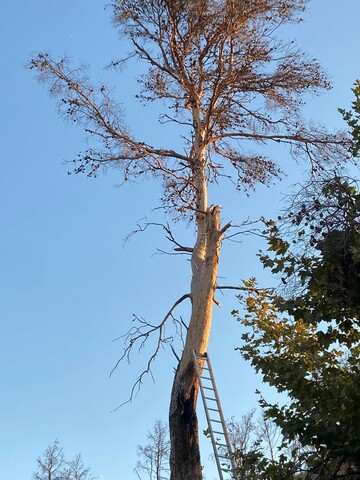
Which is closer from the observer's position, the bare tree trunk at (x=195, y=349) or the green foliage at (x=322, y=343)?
the green foliage at (x=322, y=343)

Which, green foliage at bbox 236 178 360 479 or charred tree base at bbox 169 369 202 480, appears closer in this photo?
Result: green foliage at bbox 236 178 360 479

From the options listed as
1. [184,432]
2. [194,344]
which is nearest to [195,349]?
[194,344]

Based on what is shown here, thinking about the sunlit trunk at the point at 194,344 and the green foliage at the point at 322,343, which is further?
the sunlit trunk at the point at 194,344

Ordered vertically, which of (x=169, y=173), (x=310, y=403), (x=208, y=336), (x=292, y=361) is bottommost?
(x=310, y=403)

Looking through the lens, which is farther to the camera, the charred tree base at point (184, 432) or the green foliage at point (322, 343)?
the charred tree base at point (184, 432)

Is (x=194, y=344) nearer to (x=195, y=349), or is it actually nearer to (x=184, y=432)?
(x=195, y=349)

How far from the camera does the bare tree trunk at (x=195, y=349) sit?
22.5 feet

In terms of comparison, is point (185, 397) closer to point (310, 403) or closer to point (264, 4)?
point (310, 403)

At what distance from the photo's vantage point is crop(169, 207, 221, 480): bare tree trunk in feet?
22.5

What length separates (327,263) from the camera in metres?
4.68

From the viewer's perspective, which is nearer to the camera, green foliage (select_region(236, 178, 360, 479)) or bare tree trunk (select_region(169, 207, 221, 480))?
green foliage (select_region(236, 178, 360, 479))

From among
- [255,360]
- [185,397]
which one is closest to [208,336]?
[185,397]

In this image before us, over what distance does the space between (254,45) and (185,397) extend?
4.80m

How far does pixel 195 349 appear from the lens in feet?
24.8
